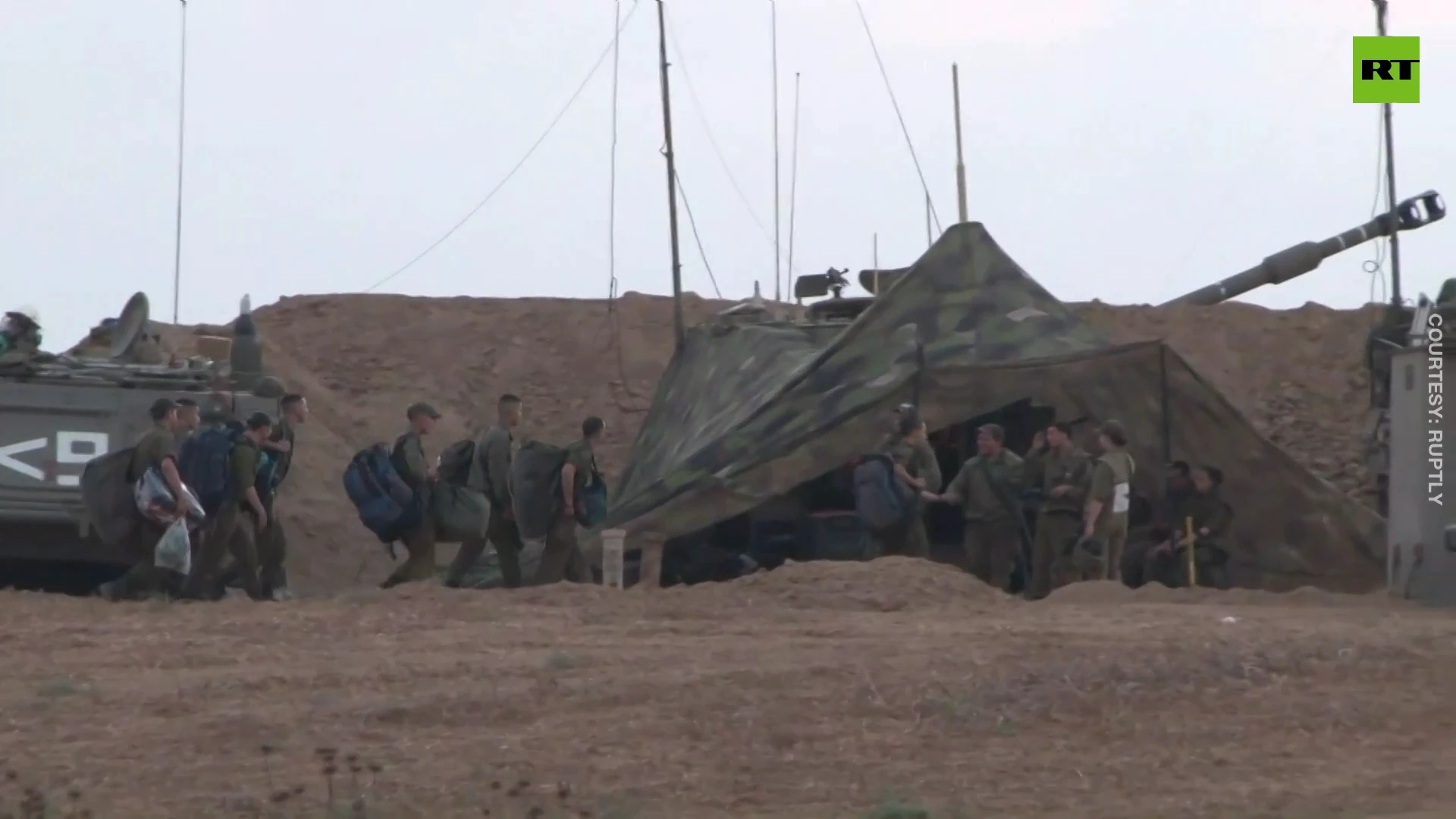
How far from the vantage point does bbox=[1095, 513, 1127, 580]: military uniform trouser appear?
13.8 m

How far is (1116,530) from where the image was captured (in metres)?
13.9

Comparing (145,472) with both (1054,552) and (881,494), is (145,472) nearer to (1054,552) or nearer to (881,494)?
(881,494)

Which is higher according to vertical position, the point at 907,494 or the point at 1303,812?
the point at 907,494

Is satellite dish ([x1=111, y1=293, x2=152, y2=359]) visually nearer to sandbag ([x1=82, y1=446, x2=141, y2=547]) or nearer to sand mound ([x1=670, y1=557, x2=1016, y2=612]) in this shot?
sandbag ([x1=82, y1=446, x2=141, y2=547])

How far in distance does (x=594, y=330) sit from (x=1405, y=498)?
Answer: 13.0 m

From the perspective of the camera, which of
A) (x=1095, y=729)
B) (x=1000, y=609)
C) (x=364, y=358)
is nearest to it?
(x=1095, y=729)

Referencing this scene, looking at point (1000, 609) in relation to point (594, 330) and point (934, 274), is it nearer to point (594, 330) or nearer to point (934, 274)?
point (934, 274)

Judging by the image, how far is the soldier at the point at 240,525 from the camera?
13.7 meters

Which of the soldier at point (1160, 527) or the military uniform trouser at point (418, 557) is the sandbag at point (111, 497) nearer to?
the military uniform trouser at point (418, 557)

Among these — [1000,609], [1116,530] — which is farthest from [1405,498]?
[1000,609]

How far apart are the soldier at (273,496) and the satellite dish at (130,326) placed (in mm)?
2664

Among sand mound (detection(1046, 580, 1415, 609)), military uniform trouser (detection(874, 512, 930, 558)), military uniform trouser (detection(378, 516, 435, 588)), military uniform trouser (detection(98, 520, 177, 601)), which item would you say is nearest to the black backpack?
military uniform trouser (detection(378, 516, 435, 588))

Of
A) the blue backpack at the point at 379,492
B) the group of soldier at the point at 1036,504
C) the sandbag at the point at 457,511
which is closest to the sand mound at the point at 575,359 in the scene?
the sandbag at the point at 457,511

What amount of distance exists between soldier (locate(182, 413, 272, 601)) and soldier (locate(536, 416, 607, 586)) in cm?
182
